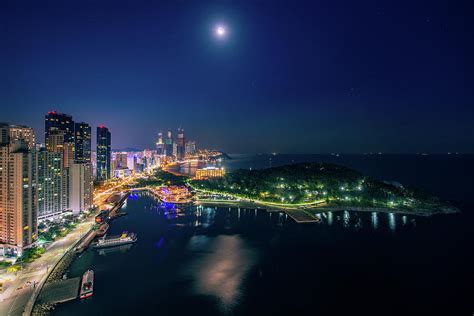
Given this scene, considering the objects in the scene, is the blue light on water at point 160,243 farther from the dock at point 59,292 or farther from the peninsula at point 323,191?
the peninsula at point 323,191

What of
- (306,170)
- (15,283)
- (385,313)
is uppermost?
(306,170)

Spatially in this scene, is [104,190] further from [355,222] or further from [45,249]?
[355,222]

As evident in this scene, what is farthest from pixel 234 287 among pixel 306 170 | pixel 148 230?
pixel 306 170

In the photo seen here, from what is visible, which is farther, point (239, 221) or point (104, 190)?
point (104, 190)

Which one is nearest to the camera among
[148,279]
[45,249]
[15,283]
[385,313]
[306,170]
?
[385,313]

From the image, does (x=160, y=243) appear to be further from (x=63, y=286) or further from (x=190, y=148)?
(x=190, y=148)

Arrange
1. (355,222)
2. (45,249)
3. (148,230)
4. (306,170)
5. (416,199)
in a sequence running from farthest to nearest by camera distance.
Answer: (306,170), (416,199), (355,222), (148,230), (45,249)

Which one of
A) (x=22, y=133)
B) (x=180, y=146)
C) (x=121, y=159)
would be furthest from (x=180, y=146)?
(x=22, y=133)
